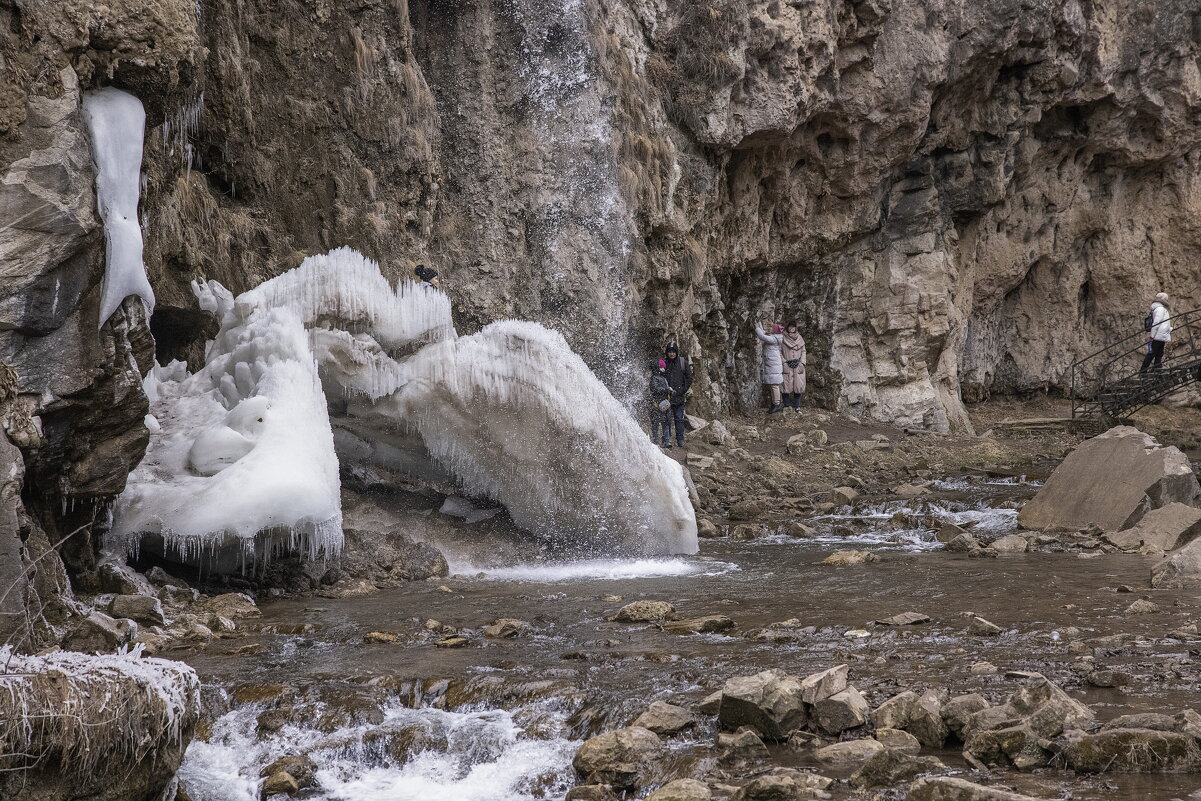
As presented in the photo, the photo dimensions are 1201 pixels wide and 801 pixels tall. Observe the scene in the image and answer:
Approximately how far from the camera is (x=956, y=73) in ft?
67.3

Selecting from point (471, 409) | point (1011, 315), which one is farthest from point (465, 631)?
point (1011, 315)

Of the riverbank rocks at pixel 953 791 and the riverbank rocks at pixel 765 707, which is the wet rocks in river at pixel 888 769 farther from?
the riverbank rocks at pixel 765 707

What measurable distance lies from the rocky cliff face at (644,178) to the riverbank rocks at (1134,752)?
5.35 meters

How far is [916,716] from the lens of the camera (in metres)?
4.61

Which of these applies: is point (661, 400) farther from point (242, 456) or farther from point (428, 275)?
point (242, 456)

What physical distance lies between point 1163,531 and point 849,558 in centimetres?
315

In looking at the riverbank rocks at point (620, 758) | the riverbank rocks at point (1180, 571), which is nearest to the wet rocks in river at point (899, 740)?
the riverbank rocks at point (620, 758)

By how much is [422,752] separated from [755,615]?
304 centimetres

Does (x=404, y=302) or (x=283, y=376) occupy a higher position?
(x=404, y=302)

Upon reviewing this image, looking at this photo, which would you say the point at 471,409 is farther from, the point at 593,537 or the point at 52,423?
the point at 52,423

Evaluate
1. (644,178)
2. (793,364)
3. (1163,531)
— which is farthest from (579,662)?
(793,364)

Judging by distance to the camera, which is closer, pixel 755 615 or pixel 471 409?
pixel 755 615

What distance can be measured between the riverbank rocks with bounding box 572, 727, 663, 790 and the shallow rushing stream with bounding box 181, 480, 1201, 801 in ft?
0.33

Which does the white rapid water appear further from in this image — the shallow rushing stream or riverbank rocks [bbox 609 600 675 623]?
riverbank rocks [bbox 609 600 675 623]
